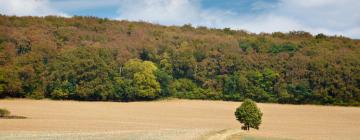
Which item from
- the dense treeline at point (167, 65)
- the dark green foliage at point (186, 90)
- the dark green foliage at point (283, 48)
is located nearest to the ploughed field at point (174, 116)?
the dark green foliage at point (186, 90)

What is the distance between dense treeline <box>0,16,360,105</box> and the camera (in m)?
83.3

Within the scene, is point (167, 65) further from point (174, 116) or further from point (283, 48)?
point (174, 116)

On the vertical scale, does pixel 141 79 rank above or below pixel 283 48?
below

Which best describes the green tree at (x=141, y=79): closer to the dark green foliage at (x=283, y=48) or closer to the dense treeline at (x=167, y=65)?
the dense treeline at (x=167, y=65)

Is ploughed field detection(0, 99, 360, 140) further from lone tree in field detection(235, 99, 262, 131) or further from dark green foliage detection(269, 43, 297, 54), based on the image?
dark green foliage detection(269, 43, 297, 54)

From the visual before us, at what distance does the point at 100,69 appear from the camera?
85312mm

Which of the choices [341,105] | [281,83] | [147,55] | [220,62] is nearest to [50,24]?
[147,55]

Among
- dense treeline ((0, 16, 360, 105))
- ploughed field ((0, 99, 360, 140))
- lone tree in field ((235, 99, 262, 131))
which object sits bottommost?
ploughed field ((0, 99, 360, 140))

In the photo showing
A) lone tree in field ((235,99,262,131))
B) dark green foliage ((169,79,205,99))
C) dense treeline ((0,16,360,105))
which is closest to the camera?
lone tree in field ((235,99,262,131))

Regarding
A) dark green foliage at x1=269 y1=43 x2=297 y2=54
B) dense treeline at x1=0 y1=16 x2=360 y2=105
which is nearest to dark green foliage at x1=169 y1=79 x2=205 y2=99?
dense treeline at x1=0 y1=16 x2=360 y2=105

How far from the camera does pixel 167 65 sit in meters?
93.1

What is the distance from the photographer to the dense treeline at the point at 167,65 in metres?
83.3

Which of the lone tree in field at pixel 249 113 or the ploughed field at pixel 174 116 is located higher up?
the lone tree in field at pixel 249 113

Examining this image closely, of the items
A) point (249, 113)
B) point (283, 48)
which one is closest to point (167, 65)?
point (283, 48)
